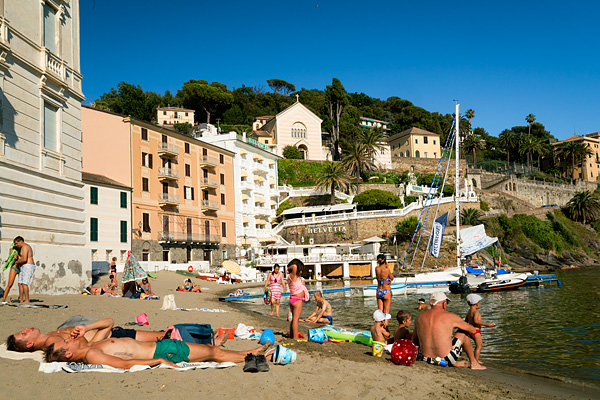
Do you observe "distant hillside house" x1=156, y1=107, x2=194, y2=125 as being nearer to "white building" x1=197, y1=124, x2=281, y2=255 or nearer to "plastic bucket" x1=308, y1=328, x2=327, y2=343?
"white building" x1=197, y1=124, x2=281, y2=255

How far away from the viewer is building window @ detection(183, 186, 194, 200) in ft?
152

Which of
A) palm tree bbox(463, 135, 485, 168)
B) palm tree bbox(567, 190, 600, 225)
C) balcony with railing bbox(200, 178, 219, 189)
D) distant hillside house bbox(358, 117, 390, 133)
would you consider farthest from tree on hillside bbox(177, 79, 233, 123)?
palm tree bbox(567, 190, 600, 225)

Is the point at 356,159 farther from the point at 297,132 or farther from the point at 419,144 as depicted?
the point at 419,144

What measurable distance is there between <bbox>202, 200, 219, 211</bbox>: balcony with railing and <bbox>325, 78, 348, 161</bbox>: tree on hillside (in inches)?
1377

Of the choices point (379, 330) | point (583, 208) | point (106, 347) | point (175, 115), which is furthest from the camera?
point (175, 115)

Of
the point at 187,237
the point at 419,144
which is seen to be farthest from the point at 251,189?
the point at 419,144

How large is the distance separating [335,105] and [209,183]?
122 ft

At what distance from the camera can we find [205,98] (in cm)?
9475

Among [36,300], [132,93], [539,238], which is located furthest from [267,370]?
[132,93]

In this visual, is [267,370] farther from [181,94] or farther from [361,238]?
[181,94]

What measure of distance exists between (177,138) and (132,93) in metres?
51.5

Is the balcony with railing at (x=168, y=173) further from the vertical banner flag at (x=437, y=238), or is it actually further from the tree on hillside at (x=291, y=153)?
the tree on hillside at (x=291, y=153)

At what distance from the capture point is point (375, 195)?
2349 inches

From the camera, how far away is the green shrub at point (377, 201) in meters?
59.2
